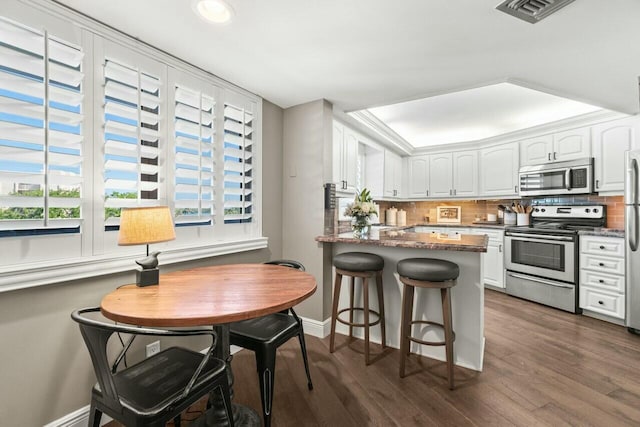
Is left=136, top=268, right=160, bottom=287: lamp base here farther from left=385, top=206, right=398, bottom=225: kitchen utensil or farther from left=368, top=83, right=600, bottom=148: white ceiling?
left=385, top=206, right=398, bottom=225: kitchen utensil

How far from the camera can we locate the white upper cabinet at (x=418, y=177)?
17.5 feet

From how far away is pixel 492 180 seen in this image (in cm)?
462

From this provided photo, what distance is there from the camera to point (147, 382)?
1.18 metres

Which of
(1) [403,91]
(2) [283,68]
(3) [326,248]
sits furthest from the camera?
(3) [326,248]

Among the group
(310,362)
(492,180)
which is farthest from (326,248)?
(492,180)

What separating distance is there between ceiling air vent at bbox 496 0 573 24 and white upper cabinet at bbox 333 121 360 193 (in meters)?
1.82

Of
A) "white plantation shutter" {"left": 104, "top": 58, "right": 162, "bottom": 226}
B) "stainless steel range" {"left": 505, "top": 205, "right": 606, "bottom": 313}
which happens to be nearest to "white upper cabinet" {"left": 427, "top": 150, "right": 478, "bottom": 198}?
"stainless steel range" {"left": 505, "top": 205, "right": 606, "bottom": 313}

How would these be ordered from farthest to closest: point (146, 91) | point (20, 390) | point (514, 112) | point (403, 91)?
point (514, 112) → point (403, 91) → point (146, 91) → point (20, 390)

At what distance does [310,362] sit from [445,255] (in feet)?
4.50

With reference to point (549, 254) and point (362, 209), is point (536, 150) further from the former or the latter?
point (362, 209)

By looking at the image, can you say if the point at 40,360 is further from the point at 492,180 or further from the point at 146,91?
the point at 492,180

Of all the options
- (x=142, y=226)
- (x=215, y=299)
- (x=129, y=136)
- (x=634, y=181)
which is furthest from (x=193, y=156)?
(x=634, y=181)

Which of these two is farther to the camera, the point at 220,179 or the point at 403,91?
the point at 403,91

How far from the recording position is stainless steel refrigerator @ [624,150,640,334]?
109 inches
